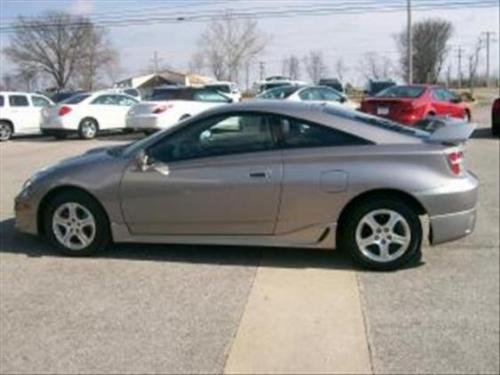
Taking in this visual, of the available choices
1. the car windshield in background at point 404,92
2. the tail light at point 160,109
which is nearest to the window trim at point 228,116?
the car windshield in background at point 404,92

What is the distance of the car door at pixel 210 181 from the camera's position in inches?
260

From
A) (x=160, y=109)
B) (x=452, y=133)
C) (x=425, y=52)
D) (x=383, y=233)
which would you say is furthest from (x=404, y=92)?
(x=425, y=52)

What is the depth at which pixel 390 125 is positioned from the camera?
6922mm

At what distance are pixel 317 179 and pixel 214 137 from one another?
3.20ft

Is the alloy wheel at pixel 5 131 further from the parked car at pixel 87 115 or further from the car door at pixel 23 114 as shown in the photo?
the parked car at pixel 87 115

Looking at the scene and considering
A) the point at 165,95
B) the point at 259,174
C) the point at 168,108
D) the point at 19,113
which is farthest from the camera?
the point at 19,113

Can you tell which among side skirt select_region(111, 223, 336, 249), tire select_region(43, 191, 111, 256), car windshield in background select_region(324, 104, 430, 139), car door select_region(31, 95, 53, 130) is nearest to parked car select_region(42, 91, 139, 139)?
car door select_region(31, 95, 53, 130)

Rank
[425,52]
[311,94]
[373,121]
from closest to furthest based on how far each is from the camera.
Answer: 1. [373,121]
2. [311,94]
3. [425,52]

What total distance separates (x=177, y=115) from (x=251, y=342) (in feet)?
57.2

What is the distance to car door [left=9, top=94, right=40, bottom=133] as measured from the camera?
24078 millimetres

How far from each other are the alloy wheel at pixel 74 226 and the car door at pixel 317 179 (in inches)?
63.4

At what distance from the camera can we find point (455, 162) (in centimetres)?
654

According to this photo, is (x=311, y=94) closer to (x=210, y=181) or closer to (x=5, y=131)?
(x=5, y=131)

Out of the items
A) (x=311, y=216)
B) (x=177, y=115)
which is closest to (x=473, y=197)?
(x=311, y=216)
